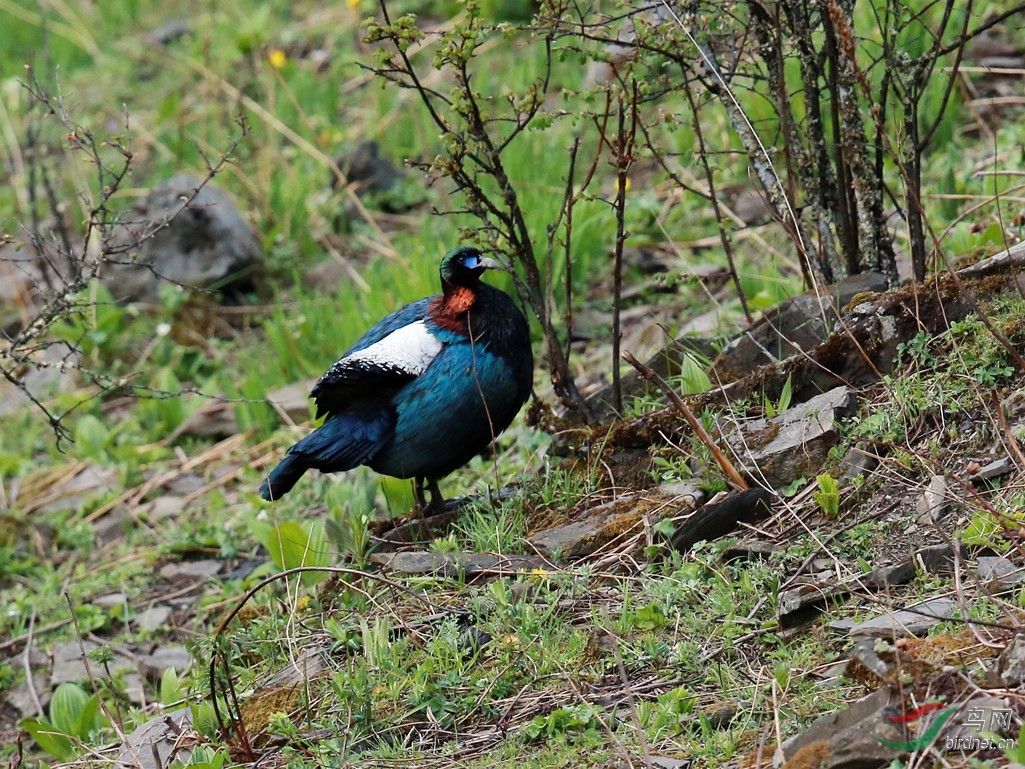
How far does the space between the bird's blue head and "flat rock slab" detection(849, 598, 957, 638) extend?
1.75 meters

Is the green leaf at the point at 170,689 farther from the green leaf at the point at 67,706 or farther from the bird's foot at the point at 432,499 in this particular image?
the bird's foot at the point at 432,499

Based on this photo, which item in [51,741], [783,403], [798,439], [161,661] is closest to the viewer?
[798,439]

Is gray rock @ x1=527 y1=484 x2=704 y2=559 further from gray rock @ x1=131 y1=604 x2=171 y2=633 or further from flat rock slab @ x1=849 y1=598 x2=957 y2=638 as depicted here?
gray rock @ x1=131 y1=604 x2=171 y2=633

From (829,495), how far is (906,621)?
23.2 inches

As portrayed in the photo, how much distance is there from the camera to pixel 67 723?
161 inches

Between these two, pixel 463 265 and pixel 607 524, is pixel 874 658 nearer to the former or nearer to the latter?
pixel 607 524

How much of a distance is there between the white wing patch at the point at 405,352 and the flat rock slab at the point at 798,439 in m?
0.99

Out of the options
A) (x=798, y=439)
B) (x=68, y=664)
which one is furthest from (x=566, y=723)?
(x=68, y=664)

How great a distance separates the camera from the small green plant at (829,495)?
3.24 meters

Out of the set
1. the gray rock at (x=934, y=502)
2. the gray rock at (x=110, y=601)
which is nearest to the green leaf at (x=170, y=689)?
the gray rock at (x=110, y=601)

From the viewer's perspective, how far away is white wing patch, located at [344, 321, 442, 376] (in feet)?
12.9

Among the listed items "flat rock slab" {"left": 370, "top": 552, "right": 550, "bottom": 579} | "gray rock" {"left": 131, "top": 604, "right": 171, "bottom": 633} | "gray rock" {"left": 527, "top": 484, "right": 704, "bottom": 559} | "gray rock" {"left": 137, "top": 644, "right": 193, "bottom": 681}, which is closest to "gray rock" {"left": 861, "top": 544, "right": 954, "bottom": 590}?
"gray rock" {"left": 527, "top": 484, "right": 704, "bottom": 559}

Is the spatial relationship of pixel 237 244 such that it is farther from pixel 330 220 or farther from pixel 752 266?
pixel 752 266

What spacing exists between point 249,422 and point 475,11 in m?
2.97
